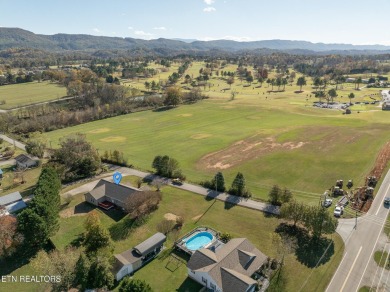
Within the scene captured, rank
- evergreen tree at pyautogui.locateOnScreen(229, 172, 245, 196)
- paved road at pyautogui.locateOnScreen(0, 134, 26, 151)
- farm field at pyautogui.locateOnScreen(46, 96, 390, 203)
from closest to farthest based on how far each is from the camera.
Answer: evergreen tree at pyautogui.locateOnScreen(229, 172, 245, 196) → farm field at pyautogui.locateOnScreen(46, 96, 390, 203) → paved road at pyautogui.locateOnScreen(0, 134, 26, 151)

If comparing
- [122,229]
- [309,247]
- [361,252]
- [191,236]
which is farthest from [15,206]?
[361,252]

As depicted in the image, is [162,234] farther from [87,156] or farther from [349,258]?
[87,156]

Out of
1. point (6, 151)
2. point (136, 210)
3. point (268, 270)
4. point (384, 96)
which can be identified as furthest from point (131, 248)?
point (384, 96)

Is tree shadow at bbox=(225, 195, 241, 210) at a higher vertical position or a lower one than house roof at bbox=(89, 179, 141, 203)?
lower

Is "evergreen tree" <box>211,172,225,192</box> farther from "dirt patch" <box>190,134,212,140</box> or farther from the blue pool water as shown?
"dirt patch" <box>190,134,212,140</box>

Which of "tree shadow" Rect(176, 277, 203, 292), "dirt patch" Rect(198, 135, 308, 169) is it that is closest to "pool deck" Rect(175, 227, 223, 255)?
"tree shadow" Rect(176, 277, 203, 292)

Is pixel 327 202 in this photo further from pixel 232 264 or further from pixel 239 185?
pixel 232 264

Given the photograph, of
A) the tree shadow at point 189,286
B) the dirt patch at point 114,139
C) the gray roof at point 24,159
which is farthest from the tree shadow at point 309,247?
the dirt patch at point 114,139
